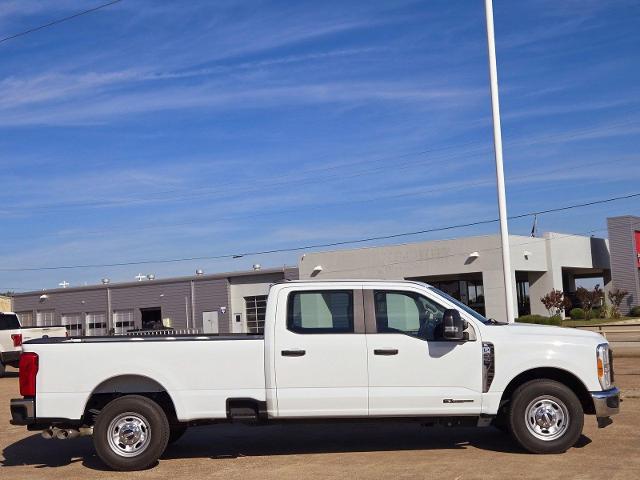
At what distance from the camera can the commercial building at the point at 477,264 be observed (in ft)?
147

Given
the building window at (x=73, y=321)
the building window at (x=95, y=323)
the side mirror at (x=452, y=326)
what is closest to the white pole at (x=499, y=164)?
the side mirror at (x=452, y=326)

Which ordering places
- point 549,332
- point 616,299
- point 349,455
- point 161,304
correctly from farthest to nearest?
point 161,304
point 616,299
point 349,455
point 549,332

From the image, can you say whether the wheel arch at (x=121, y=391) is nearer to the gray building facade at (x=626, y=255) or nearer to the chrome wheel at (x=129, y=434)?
the chrome wheel at (x=129, y=434)

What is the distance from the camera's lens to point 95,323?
→ 6150 cm

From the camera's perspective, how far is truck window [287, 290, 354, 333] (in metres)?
9.47

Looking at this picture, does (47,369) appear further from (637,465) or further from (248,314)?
(248,314)

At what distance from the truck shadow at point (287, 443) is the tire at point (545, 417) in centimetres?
31

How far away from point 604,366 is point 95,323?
5606 centimetres

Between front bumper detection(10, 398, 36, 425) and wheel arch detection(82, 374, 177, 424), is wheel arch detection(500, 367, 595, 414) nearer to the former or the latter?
wheel arch detection(82, 374, 177, 424)

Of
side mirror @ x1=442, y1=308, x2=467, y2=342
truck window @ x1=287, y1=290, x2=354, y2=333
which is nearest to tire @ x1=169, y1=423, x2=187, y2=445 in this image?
truck window @ x1=287, y1=290, x2=354, y2=333

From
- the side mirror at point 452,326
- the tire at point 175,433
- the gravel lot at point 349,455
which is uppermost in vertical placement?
the side mirror at point 452,326

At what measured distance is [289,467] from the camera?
9.10 m

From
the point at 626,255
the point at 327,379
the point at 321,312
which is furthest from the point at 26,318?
the point at 327,379

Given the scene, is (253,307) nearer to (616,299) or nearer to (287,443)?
(616,299)
